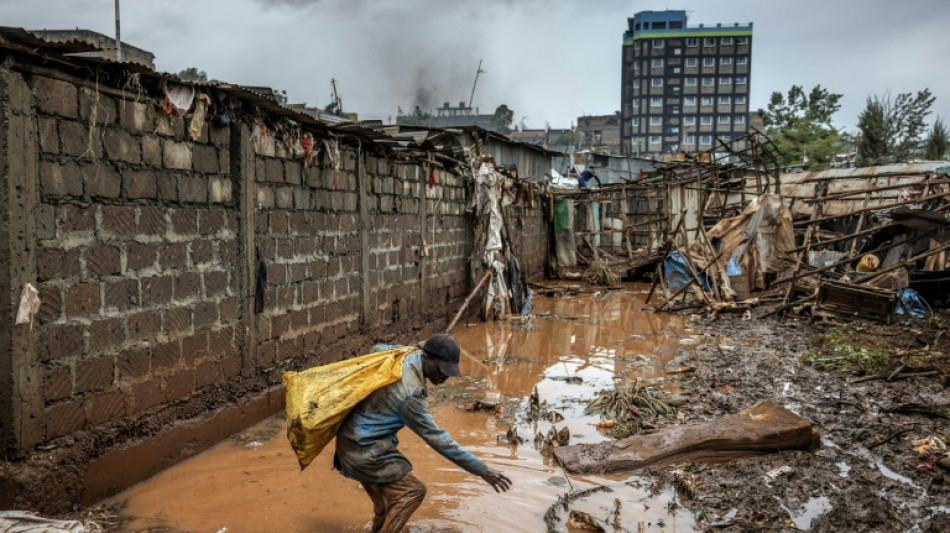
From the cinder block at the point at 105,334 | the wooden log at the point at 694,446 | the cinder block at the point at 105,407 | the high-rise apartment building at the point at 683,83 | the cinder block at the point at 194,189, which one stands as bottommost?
the wooden log at the point at 694,446

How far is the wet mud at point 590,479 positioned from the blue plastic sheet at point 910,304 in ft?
13.9

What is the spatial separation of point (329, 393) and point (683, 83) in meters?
74.9

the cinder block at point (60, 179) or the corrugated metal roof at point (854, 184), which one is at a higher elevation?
the corrugated metal roof at point (854, 184)

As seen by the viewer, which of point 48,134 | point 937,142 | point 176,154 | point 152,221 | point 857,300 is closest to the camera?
point 48,134

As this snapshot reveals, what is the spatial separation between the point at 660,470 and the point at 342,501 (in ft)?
7.77

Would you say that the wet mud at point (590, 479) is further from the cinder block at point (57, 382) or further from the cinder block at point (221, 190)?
the cinder block at point (221, 190)

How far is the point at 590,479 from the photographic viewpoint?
16.2 ft

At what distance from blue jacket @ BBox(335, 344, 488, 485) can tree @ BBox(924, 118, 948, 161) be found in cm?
3591

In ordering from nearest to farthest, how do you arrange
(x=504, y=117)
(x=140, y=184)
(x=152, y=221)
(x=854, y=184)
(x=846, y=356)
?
(x=140, y=184) < (x=152, y=221) < (x=846, y=356) < (x=854, y=184) < (x=504, y=117)

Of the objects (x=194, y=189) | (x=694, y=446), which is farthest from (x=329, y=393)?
(x=694, y=446)

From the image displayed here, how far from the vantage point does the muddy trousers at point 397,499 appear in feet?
12.2

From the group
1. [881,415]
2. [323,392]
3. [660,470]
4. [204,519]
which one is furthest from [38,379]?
[881,415]

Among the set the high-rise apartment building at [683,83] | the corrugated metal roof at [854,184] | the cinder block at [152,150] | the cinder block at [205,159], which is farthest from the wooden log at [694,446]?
the high-rise apartment building at [683,83]

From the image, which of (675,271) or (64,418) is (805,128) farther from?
(64,418)
